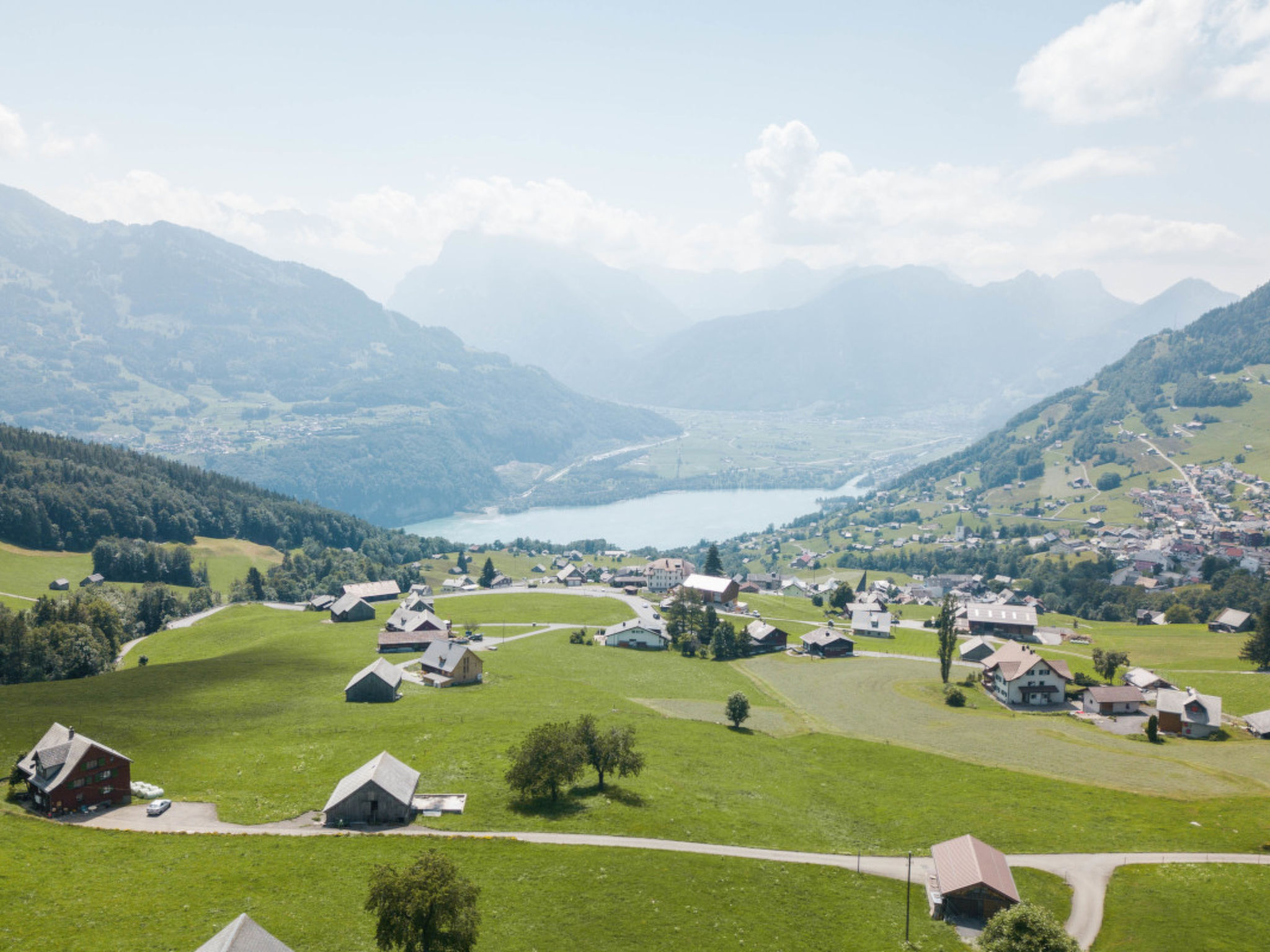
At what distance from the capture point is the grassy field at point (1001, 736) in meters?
65.8

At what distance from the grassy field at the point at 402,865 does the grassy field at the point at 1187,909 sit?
9.51 meters

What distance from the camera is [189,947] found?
35.0 m

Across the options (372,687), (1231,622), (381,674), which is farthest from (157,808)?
(1231,622)

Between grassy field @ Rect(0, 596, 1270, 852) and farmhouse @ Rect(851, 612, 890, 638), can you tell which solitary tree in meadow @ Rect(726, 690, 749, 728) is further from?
farmhouse @ Rect(851, 612, 890, 638)

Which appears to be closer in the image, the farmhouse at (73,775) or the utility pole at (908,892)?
the utility pole at (908,892)

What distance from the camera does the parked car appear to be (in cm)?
4875

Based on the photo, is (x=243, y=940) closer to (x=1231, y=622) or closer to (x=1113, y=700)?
(x=1113, y=700)

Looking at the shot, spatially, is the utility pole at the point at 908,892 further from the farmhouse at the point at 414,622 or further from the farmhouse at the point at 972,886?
the farmhouse at the point at 414,622

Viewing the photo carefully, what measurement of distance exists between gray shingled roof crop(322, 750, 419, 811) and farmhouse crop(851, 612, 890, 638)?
3657 inches

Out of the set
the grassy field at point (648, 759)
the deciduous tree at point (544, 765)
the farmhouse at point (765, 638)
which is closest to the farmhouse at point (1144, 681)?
the grassy field at point (648, 759)

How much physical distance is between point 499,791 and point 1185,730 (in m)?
67.8

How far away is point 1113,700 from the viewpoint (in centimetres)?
8631

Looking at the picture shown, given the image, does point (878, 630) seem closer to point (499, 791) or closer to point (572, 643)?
point (572, 643)

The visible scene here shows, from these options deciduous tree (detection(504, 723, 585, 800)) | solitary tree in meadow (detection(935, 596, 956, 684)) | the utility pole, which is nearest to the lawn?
solitary tree in meadow (detection(935, 596, 956, 684))
